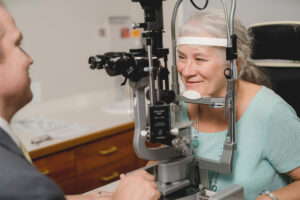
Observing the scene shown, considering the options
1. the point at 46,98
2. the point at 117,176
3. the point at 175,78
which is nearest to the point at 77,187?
the point at 117,176

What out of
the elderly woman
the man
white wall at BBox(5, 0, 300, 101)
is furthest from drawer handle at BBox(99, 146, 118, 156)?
the man

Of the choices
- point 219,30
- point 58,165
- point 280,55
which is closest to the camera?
point 219,30

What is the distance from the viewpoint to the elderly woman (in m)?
1.30

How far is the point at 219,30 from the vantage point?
1324mm

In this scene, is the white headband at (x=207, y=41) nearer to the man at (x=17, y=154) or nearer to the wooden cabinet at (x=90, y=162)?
the man at (x=17, y=154)

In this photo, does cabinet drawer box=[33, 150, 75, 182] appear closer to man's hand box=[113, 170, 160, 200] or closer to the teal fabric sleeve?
man's hand box=[113, 170, 160, 200]

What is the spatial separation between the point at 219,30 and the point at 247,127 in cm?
39

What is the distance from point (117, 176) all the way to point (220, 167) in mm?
1424

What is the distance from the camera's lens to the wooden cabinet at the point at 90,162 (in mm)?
2145

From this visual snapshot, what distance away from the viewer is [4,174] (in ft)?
2.37

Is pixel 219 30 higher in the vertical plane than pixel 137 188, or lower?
higher

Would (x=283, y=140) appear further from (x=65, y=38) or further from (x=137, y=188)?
(x=65, y=38)

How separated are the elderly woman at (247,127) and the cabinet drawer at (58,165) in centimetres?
105

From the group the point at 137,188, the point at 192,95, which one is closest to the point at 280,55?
the point at 192,95
